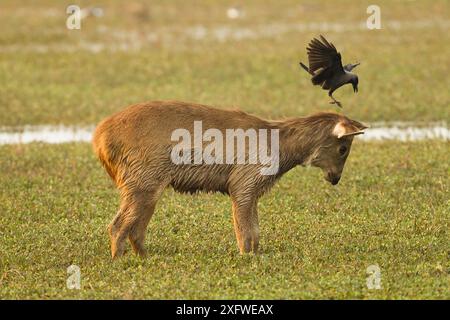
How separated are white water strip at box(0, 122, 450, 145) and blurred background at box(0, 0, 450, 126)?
42 cm

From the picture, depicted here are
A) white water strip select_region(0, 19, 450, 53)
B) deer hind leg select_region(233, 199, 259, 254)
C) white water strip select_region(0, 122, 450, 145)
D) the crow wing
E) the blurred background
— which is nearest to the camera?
deer hind leg select_region(233, 199, 259, 254)

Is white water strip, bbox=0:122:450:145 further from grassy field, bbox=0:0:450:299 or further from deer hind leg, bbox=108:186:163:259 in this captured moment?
deer hind leg, bbox=108:186:163:259

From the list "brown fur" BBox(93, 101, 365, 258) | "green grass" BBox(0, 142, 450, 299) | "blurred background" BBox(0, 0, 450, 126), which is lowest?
"green grass" BBox(0, 142, 450, 299)

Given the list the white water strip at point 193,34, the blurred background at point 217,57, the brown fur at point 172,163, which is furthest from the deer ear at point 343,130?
the white water strip at point 193,34

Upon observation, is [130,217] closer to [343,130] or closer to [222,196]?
[343,130]

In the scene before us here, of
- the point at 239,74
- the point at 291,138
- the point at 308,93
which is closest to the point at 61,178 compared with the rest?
the point at 291,138

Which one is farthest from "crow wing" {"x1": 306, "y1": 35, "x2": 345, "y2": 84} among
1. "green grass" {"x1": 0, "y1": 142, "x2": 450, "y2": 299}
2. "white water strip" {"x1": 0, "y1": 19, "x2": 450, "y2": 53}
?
"white water strip" {"x1": 0, "y1": 19, "x2": 450, "y2": 53}

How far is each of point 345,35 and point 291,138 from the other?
14542mm

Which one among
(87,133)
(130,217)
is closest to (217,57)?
(87,133)

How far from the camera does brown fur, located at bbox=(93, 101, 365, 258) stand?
8930 millimetres

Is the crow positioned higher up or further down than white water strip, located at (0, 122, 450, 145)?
higher up

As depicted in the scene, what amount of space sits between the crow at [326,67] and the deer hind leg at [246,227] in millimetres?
Result: 1136

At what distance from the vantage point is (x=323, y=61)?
945cm

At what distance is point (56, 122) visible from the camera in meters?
16.0
